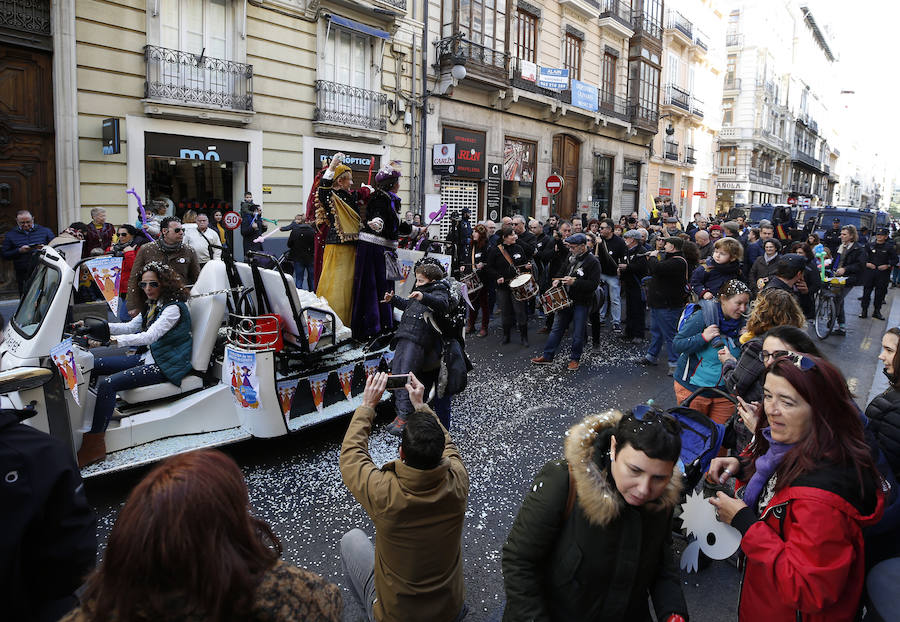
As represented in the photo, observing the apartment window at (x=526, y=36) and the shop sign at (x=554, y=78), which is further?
the apartment window at (x=526, y=36)

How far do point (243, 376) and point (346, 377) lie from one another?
1.03m

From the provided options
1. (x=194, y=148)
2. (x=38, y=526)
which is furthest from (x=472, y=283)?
(x=38, y=526)

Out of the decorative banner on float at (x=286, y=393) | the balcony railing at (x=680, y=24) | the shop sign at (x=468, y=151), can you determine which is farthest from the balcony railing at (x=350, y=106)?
the balcony railing at (x=680, y=24)

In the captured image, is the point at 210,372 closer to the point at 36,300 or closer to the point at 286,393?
the point at 286,393

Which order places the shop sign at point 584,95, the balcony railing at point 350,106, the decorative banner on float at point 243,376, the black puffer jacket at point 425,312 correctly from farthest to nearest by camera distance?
the shop sign at point 584,95 < the balcony railing at point 350,106 < the black puffer jacket at point 425,312 < the decorative banner on float at point 243,376

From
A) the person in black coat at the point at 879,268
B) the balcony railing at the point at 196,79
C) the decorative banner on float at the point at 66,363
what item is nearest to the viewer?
the decorative banner on float at the point at 66,363

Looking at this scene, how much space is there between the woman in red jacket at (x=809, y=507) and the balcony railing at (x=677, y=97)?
1292 inches

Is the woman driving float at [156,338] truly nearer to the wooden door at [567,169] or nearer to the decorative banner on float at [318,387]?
the decorative banner on float at [318,387]

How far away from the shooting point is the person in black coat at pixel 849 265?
10469 mm

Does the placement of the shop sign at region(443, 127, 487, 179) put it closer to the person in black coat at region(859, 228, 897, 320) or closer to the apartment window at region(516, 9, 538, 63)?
the apartment window at region(516, 9, 538, 63)

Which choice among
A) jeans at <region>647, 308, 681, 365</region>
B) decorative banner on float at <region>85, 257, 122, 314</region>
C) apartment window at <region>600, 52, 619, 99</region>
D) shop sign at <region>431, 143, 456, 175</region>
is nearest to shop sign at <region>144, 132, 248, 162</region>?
shop sign at <region>431, 143, 456, 175</region>

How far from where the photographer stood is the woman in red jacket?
179 centimetres

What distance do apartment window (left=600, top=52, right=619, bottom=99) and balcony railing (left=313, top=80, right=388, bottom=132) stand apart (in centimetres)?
1323

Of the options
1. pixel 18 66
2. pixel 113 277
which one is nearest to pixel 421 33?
pixel 18 66
